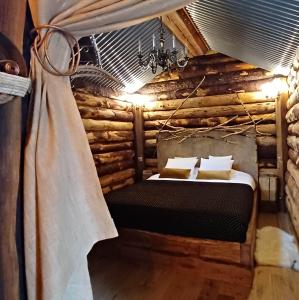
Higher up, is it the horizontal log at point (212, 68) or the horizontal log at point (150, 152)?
the horizontal log at point (212, 68)

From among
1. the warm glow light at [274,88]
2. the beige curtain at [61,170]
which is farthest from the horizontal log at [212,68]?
the beige curtain at [61,170]

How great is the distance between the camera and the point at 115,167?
475 centimetres

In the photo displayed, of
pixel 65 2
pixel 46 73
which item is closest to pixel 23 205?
pixel 46 73

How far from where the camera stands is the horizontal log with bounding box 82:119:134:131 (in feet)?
13.2

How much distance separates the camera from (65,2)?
96 cm

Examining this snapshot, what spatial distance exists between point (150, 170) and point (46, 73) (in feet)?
14.7

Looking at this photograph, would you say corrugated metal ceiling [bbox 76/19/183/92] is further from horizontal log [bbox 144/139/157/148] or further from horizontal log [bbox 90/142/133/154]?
horizontal log [bbox 144/139/157/148]

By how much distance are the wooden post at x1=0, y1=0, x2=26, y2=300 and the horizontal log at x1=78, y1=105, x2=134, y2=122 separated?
304 cm

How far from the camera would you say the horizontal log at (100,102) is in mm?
3875

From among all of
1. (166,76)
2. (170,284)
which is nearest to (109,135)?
(166,76)

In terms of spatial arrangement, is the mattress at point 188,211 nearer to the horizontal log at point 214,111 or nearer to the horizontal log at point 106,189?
the horizontal log at point 106,189

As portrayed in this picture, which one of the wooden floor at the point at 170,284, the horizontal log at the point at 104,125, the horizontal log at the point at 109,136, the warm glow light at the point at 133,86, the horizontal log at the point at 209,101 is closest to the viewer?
the wooden floor at the point at 170,284

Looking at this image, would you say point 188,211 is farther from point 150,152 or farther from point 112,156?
point 150,152

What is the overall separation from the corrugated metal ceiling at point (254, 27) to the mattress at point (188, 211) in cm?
182
